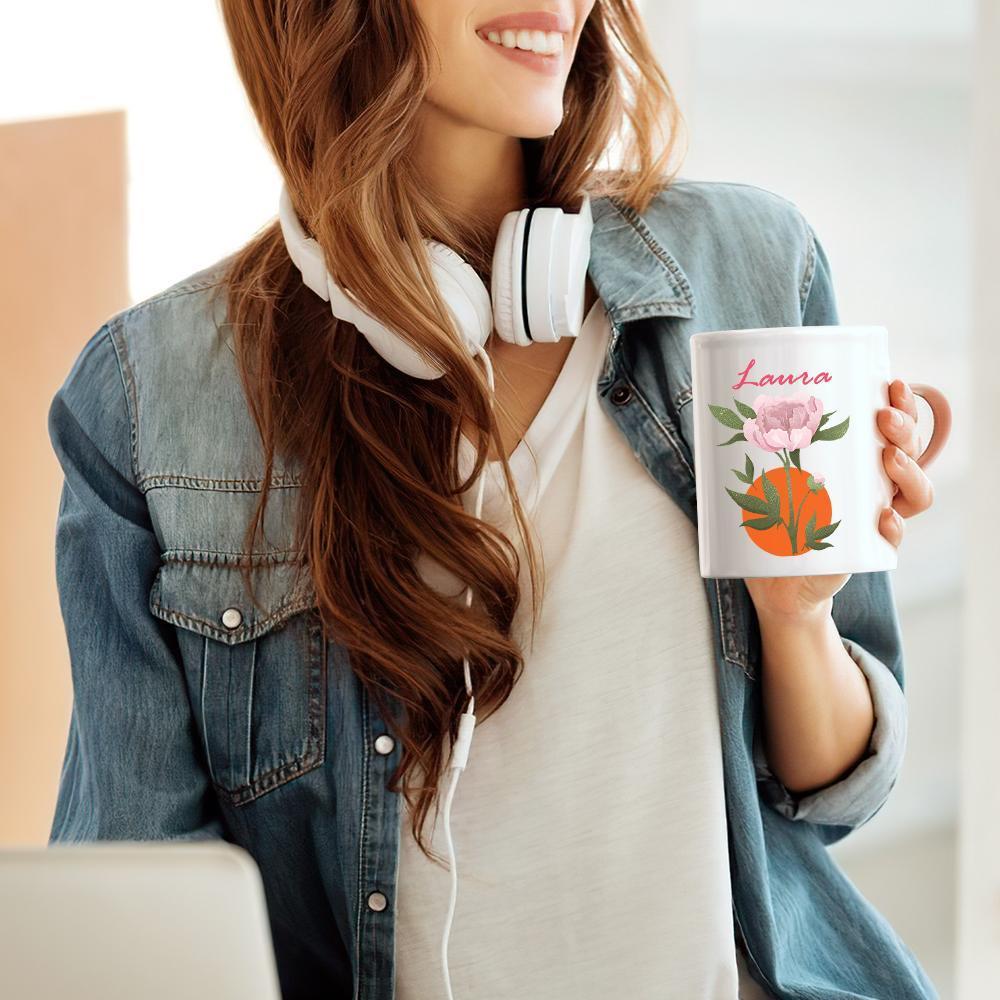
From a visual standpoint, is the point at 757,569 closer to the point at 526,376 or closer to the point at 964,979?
the point at 526,376

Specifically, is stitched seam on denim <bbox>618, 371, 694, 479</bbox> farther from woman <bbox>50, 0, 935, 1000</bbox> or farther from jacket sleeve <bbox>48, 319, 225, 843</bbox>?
jacket sleeve <bbox>48, 319, 225, 843</bbox>

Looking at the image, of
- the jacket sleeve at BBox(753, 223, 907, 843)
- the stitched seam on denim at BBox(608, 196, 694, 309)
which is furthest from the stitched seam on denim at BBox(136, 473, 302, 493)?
the jacket sleeve at BBox(753, 223, 907, 843)

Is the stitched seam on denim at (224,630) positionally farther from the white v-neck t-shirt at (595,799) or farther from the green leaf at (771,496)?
the green leaf at (771,496)

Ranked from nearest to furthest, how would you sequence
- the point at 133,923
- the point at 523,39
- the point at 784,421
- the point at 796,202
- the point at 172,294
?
1. the point at 133,923
2. the point at 784,421
3. the point at 523,39
4. the point at 172,294
5. the point at 796,202

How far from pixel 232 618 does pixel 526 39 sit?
1.68 ft

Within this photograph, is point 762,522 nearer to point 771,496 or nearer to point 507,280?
point 771,496

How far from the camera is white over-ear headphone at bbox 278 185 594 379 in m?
0.92

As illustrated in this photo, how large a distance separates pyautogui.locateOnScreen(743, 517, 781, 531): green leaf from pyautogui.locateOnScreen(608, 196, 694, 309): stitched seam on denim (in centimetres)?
31

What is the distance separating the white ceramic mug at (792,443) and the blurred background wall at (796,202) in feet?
2.76

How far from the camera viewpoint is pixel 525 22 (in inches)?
37.5

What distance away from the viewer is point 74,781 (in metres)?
1.04

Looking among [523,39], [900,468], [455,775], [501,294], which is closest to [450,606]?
[455,775]

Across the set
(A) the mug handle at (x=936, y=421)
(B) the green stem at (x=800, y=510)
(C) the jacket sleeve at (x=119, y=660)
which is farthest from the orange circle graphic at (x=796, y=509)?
(C) the jacket sleeve at (x=119, y=660)

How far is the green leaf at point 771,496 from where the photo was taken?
2.41 ft
